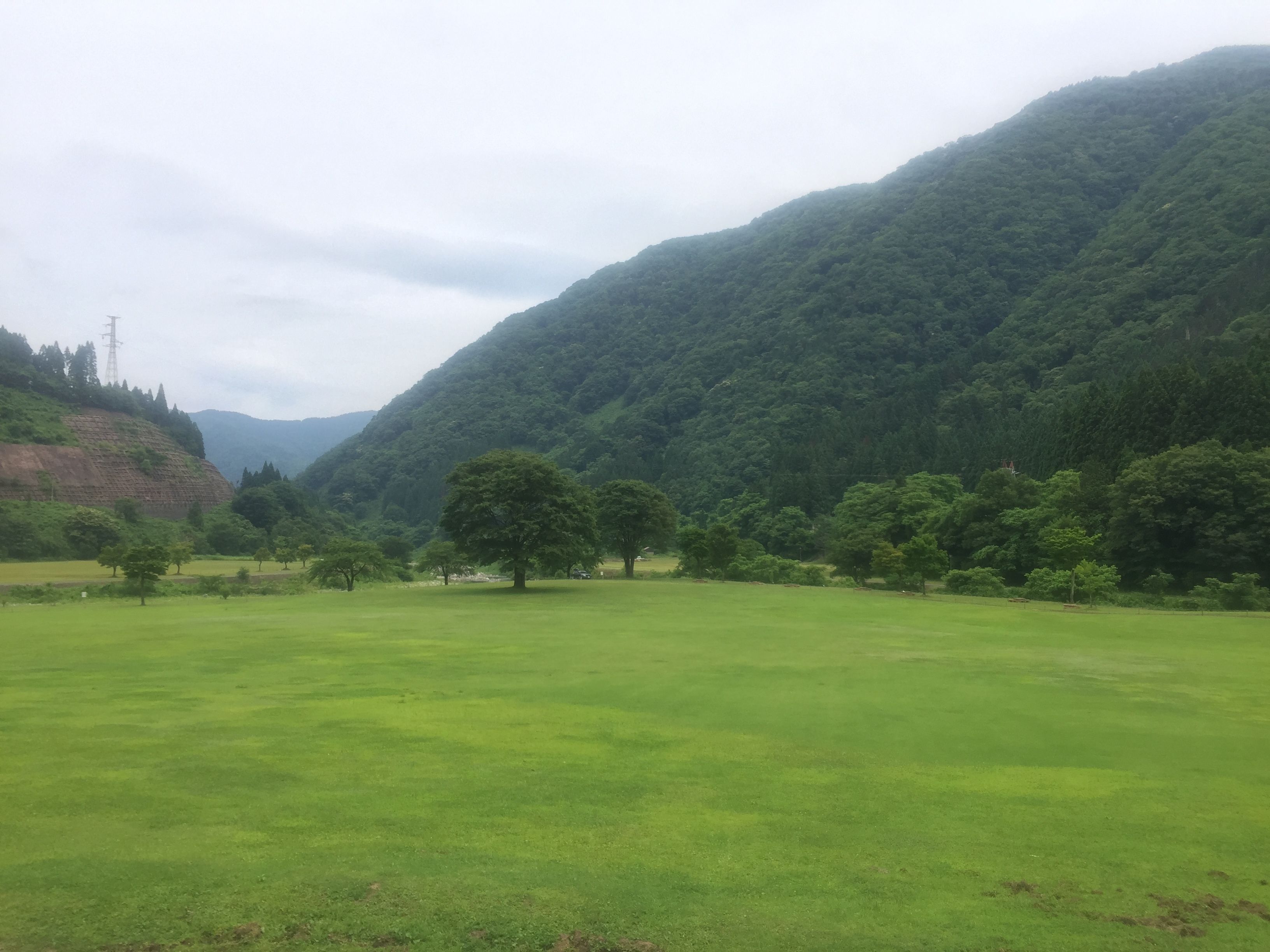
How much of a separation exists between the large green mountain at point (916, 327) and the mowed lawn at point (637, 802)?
6260 centimetres

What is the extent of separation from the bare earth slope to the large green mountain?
108 ft

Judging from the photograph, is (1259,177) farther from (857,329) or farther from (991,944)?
(991,944)

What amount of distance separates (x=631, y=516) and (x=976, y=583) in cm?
2577

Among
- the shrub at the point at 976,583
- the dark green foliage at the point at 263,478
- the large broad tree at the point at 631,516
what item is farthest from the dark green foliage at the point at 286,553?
the shrub at the point at 976,583

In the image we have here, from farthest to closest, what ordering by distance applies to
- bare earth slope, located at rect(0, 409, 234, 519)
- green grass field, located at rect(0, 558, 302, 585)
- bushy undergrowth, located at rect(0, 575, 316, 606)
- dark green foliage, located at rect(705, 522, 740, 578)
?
1. bare earth slope, located at rect(0, 409, 234, 519)
2. dark green foliage, located at rect(705, 522, 740, 578)
3. green grass field, located at rect(0, 558, 302, 585)
4. bushy undergrowth, located at rect(0, 575, 316, 606)

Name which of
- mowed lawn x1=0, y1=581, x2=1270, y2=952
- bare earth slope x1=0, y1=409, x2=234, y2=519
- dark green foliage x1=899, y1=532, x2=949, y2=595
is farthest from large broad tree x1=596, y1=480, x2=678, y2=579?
bare earth slope x1=0, y1=409, x2=234, y2=519

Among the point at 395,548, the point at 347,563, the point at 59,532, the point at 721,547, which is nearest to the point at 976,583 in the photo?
the point at 721,547

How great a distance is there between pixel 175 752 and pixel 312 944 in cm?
648

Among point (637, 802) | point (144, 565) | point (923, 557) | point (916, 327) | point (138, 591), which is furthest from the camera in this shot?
point (916, 327)

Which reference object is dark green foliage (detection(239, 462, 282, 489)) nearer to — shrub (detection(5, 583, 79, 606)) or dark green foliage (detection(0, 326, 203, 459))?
dark green foliage (detection(0, 326, 203, 459))

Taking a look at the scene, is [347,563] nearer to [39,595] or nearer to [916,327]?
[39,595]

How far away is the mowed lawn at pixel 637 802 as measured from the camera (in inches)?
283

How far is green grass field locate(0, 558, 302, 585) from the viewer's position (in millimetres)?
57750

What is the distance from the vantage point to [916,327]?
14275 cm
